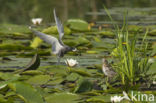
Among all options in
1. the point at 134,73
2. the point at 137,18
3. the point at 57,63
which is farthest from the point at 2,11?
the point at 134,73

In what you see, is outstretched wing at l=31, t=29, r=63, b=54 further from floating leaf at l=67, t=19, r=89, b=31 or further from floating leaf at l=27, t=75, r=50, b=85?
floating leaf at l=67, t=19, r=89, b=31

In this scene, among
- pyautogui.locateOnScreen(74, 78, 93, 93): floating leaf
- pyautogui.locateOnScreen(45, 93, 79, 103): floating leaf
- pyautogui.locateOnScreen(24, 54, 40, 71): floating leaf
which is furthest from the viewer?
pyautogui.locateOnScreen(24, 54, 40, 71): floating leaf

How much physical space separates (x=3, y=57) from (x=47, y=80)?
3.27ft

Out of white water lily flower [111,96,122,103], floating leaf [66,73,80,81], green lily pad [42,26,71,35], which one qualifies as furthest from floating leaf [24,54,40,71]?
green lily pad [42,26,71,35]

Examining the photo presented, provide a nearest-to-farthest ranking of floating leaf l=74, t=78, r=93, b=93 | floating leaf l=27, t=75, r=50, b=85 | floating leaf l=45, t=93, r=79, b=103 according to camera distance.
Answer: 1. floating leaf l=45, t=93, r=79, b=103
2. floating leaf l=74, t=78, r=93, b=93
3. floating leaf l=27, t=75, r=50, b=85

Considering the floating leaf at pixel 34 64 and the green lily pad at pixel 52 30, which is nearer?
the floating leaf at pixel 34 64

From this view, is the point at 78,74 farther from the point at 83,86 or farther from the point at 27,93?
the point at 27,93

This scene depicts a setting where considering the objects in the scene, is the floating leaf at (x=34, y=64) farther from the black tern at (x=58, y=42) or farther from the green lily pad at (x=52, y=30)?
the green lily pad at (x=52, y=30)

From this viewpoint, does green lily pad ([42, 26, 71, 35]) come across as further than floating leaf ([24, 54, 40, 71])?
Yes

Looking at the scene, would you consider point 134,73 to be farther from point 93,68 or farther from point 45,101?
point 45,101

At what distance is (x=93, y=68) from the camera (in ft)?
12.4

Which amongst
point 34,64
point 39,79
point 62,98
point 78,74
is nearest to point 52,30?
point 34,64

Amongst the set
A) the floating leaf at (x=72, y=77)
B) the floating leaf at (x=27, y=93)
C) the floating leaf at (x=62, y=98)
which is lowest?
the floating leaf at (x=62, y=98)

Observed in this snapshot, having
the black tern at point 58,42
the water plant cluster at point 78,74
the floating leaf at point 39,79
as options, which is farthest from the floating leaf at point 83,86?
the black tern at point 58,42
